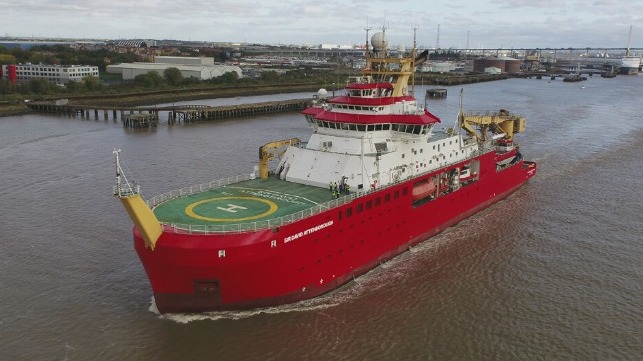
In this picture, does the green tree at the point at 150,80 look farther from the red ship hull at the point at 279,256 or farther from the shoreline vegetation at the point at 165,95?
the red ship hull at the point at 279,256

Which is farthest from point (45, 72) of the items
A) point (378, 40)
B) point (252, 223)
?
point (252, 223)

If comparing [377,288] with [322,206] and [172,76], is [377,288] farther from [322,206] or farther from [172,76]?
[172,76]

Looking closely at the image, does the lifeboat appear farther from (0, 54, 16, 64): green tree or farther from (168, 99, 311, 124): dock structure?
(0, 54, 16, 64): green tree

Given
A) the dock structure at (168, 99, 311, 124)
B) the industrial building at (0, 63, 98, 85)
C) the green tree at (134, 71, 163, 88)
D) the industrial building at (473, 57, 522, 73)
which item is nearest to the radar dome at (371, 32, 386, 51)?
the dock structure at (168, 99, 311, 124)

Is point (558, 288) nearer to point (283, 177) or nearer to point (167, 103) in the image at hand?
point (283, 177)

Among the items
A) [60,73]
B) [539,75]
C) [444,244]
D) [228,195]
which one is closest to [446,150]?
[444,244]

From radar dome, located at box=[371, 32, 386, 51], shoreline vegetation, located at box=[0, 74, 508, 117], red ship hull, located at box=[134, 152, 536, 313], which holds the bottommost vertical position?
red ship hull, located at box=[134, 152, 536, 313]
